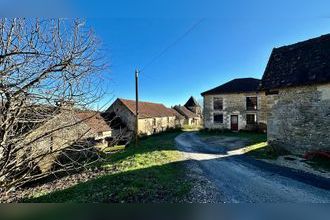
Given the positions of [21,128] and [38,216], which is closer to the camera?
[38,216]

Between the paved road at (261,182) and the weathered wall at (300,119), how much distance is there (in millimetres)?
2755

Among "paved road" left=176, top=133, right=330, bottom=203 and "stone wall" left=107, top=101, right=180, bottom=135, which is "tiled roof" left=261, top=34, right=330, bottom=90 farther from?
"stone wall" left=107, top=101, right=180, bottom=135

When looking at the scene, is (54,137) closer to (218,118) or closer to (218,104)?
(218,118)

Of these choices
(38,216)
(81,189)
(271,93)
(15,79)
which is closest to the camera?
(38,216)

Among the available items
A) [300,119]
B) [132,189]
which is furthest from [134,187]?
[300,119]

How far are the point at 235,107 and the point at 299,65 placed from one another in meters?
11.2

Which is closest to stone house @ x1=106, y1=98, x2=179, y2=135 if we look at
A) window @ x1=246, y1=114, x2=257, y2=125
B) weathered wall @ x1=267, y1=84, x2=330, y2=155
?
window @ x1=246, y1=114, x2=257, y2=125

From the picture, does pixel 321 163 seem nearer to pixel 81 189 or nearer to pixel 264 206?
pixel 264 206

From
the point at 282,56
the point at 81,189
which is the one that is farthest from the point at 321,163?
the point at 81,189

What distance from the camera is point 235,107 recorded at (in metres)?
24.4

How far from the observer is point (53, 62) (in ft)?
9.89

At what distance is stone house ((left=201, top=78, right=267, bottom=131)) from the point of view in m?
22.6

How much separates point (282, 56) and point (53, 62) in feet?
50.1

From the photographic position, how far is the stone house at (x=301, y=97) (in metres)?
11.1
